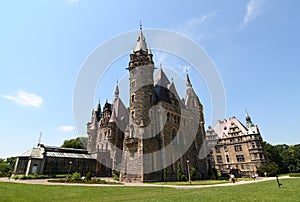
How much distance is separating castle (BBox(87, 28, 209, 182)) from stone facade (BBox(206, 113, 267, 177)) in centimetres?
1487

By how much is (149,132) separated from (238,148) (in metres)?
34.5

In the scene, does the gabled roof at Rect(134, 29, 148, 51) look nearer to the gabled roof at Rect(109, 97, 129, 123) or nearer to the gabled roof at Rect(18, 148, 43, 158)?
the gabled roof at Rect(109, 97, 129, 123)

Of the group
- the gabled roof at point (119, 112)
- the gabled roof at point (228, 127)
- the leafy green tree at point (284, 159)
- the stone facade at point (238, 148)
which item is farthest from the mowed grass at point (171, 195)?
the leafy green tree at point (284, 159)

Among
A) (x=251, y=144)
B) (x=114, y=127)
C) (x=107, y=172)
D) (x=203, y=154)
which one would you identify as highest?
(x=114, y=127)

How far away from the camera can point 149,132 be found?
1181 inches

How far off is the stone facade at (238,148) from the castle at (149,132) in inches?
585

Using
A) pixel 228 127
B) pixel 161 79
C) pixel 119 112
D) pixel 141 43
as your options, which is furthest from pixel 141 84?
pixel 228 127

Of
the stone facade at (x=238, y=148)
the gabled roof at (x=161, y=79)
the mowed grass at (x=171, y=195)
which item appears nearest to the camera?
the mowed grass at (x=171, y=195)

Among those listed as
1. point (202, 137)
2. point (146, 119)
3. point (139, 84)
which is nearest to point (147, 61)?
point (139, 84)

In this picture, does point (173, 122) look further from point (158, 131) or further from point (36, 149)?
point (36, 149)

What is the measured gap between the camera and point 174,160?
3169cm

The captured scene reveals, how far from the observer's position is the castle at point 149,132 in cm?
2869

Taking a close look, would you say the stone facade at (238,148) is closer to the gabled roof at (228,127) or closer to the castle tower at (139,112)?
the gabled roof at (228,127)

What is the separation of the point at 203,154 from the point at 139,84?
22.8m
